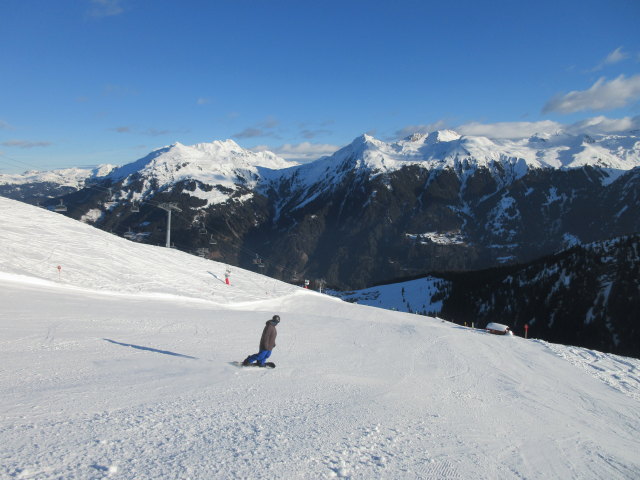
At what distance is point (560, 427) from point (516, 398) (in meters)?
2.39

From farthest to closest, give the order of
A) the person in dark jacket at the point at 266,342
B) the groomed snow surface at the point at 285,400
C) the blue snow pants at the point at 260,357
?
the blue snow pants at the point at 260,357 → the person in dark jacket at the point at 266,342 → the groomed snow surface at the point at 285,400

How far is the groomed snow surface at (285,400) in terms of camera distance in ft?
22.6

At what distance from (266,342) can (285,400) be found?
2648mm

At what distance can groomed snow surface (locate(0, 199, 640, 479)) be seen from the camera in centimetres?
688

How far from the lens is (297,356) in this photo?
1580 centimetres

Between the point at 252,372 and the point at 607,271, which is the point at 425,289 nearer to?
the point at 607,271

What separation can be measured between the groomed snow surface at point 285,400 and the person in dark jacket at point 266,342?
1.04 ft

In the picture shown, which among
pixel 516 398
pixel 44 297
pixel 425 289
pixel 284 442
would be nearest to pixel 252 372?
pixel 284 442

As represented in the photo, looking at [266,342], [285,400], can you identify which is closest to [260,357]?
[266,342]

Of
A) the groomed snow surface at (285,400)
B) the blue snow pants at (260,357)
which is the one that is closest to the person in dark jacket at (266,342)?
the blue snow pants at (260,357)

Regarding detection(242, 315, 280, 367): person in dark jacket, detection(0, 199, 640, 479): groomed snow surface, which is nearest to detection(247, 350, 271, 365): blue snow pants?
detection(242, 315, 280, 367): person in dark jacket

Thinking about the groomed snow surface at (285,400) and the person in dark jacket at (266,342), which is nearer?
the groomed snow surface at (285,400)

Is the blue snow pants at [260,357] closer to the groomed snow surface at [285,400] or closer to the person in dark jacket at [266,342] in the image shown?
the person in dark jacket at [266,342]

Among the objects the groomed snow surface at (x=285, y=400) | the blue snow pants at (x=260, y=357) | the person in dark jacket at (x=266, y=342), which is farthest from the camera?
the blue snow pants at (x=260, y=357)
